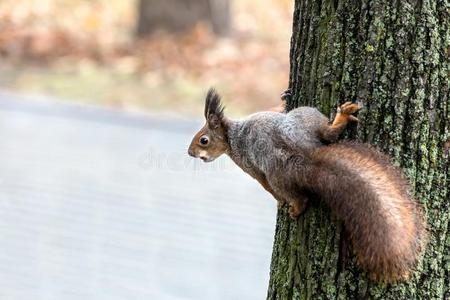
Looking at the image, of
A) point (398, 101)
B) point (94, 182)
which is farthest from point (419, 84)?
point (94, 182)

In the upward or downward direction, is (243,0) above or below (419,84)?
above

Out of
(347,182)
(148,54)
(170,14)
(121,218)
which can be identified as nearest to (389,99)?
(347,182)

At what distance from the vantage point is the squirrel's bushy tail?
210 cm

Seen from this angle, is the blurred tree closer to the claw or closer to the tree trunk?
the claw

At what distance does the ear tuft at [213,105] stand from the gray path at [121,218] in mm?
1688

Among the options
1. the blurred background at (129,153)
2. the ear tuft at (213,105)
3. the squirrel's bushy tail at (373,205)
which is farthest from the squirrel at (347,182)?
the blurred background at (129,153)

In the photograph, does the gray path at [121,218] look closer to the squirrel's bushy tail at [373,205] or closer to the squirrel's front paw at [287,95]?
the squirrel's front paw at [287,95]

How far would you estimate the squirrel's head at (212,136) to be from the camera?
2.65 metres

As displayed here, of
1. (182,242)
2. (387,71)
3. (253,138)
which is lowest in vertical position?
(182,242)

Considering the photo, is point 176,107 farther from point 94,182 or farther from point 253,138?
point 253,138

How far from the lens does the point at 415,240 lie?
217 centimetres

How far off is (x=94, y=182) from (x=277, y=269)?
403 cm

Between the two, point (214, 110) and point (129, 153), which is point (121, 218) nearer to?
point (129, 153)

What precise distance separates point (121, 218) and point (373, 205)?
385 centimetres
